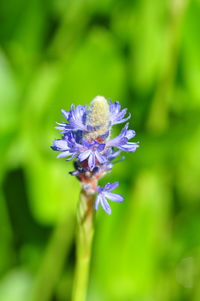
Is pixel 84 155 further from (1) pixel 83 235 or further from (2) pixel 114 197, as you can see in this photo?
(1) pixel 83 235

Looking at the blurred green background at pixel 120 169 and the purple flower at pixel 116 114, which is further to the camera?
the blurred green background at pixel 120 169

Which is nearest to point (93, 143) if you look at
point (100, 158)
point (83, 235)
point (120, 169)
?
point (100, 158)

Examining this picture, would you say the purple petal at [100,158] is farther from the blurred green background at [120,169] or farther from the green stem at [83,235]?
the blurred green background at [120,169]

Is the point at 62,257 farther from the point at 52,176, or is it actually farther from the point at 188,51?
the point at 188,51

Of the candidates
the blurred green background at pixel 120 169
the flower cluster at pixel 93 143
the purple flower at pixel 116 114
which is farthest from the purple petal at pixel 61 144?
the blurred green background at pixel 120 169

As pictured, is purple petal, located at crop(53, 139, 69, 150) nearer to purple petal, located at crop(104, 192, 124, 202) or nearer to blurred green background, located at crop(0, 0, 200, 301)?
purple petal, located at crop(104, 192, 124, 202)

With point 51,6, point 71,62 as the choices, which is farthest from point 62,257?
point 51,6
